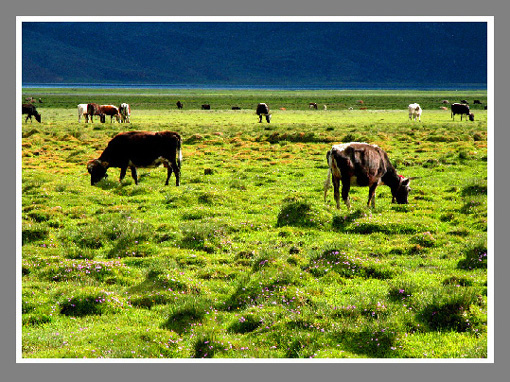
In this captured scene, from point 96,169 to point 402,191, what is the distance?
11706mm

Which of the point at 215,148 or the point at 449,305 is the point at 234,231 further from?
the point at 215,148

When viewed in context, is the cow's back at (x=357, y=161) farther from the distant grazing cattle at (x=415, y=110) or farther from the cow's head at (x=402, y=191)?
Answer: the distant grazing cattle at (x=415, y=110)

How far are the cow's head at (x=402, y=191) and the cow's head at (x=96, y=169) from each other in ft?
36.7

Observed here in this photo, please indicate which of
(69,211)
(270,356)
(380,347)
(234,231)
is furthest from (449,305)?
(69,211)

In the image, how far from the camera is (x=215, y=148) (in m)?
35.4

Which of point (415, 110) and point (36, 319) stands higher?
point (415, 110)

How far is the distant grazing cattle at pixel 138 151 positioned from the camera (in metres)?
20.7

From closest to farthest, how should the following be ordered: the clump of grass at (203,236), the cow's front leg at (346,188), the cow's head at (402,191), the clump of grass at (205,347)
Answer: the clump of grass at (205,347) < the clump of grass at (203,236) < the cow's front leg at (346,188) < the cow's head at (402,191)

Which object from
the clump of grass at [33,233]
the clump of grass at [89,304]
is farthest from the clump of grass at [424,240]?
the clump of grass at [33,233]

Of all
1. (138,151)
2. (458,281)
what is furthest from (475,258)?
(138,151)

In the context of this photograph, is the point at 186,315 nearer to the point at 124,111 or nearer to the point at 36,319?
the point at 36,319

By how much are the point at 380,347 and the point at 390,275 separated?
3.24 m

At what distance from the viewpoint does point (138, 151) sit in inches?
814

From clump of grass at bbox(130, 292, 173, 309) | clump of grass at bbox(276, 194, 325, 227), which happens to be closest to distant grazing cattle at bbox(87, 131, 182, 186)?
clump of grass at bbox(276, 194, 325, 227)
